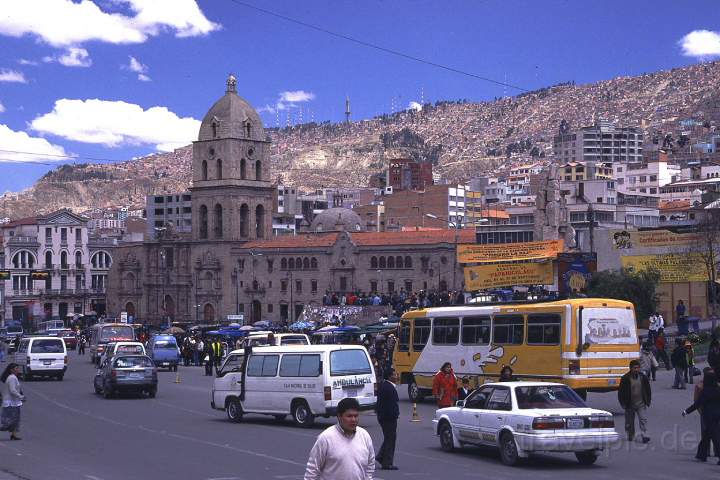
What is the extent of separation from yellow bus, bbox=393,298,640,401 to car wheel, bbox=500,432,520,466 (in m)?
6.65

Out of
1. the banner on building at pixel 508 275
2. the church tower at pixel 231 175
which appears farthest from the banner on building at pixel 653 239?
the church tower at pixel 231 175

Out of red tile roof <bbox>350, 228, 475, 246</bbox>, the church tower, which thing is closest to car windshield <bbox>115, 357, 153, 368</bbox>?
red tile roof <bbox>350, 228, 475, 246</bbox>

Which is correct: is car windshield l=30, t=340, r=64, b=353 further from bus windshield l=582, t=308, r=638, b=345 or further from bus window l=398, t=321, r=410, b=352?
bus windshield l=582, t=308, r=638, b=345

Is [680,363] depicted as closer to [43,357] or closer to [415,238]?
[43,357]

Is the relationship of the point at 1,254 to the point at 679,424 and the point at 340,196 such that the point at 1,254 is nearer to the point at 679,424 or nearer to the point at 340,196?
the point at 340,196

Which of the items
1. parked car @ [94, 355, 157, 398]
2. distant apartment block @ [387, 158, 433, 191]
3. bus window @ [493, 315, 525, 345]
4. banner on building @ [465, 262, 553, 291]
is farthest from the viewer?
distant apartment block @ [387, 158, 433, 191]

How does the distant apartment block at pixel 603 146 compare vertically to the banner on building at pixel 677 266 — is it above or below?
above

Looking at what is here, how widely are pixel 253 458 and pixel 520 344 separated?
8.71 meters

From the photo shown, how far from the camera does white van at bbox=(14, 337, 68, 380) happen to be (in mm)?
38750

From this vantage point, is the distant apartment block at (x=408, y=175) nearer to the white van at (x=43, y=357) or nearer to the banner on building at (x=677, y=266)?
the banner on building at (x=677, y=266)

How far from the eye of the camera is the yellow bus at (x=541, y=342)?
76.3ft

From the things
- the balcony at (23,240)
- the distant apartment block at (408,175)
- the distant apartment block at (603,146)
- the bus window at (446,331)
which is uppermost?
the distant apartment block at (603,146)

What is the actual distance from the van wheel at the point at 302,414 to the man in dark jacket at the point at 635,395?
20.3ft

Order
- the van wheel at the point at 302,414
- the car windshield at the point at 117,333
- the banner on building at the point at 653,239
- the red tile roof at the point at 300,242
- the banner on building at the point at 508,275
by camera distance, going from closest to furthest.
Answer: the van wheel at the point at 302,414 → the banner on building at the point at 508,275 → the banner on building at the point at 653,239 → the car windshield at the point at 117,333 → the red tile roof at the point at 300,242
